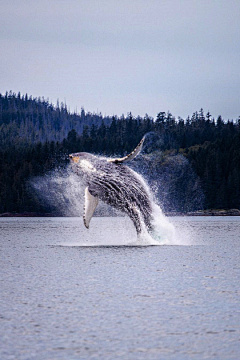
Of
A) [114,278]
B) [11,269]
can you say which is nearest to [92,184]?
[11,269]

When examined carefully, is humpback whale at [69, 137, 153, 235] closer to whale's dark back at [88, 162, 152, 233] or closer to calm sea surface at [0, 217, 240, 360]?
whale's dark back at [88, 162, 152, 233]

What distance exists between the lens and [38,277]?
25719 mm

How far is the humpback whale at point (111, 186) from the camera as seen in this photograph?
33375 mm

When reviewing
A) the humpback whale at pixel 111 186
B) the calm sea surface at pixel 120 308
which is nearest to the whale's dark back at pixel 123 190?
the humpback whale at pixel 111 186

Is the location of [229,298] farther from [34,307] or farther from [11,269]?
[11,269]

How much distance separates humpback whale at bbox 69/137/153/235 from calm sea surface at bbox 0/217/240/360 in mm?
2912

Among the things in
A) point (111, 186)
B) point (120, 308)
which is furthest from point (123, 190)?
point (120, 308)

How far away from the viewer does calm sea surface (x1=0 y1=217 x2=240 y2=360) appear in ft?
45.4

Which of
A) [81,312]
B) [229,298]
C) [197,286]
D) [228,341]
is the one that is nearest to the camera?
[228,341]

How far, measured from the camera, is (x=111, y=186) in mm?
33625

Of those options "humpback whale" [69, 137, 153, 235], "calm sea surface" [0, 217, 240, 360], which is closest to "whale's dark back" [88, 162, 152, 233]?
"humpback whale" [69, 137, 153, 235]

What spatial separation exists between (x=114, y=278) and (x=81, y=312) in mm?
7155

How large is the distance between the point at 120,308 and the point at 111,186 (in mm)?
15617

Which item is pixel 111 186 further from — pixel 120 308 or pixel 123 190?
pixel 120 308
